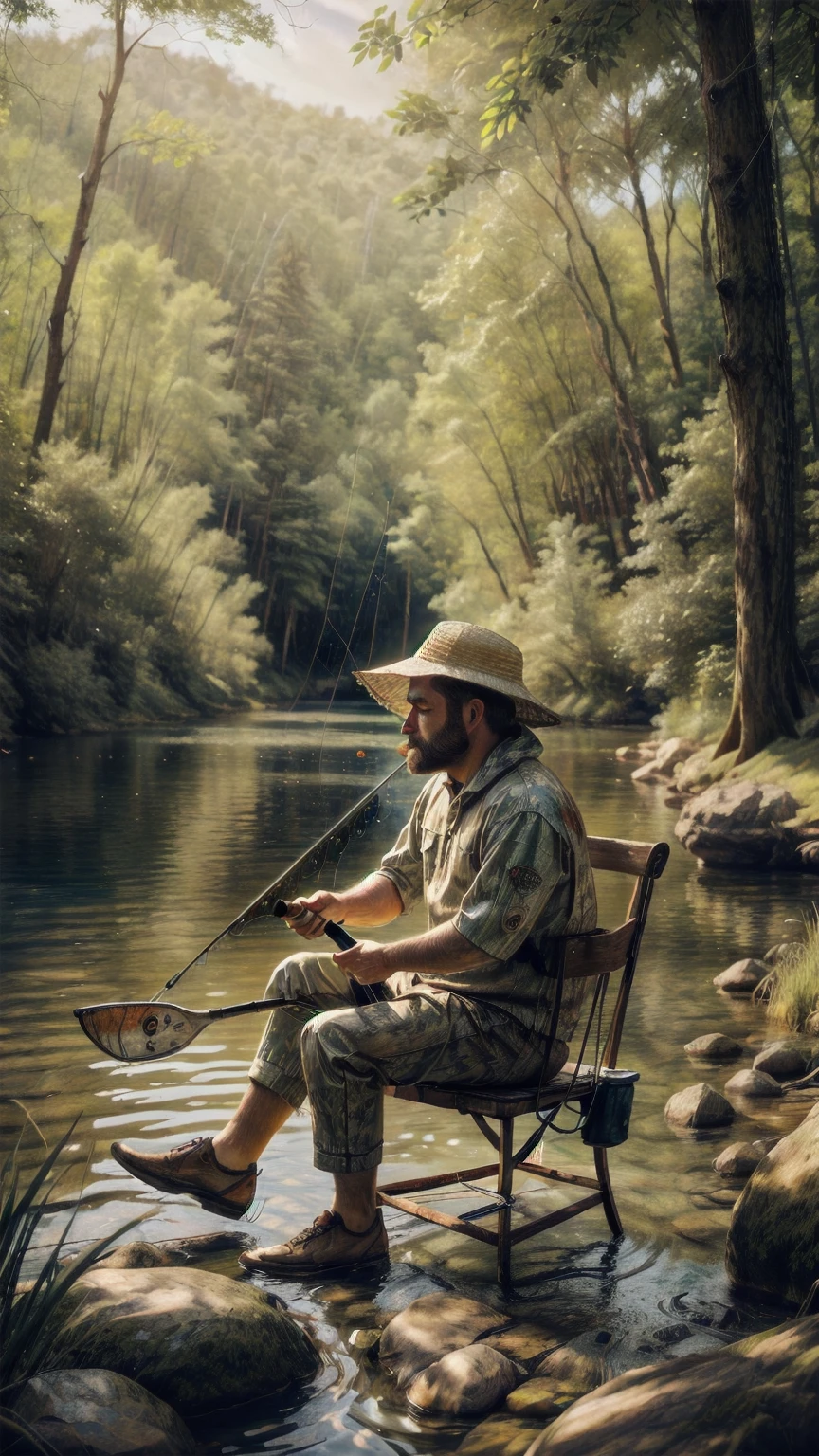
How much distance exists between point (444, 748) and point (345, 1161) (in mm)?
791

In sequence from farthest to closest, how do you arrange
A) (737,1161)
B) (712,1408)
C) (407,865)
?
(737,1161)
(407,865)
(712,1408)

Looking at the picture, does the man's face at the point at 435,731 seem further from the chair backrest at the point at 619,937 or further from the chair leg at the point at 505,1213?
the chair leg at the point at 505,1213

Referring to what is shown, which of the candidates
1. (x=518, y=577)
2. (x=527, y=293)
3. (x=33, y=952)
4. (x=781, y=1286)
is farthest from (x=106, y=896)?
(x=518, y=577)

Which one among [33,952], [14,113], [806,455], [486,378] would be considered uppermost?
[14,113]

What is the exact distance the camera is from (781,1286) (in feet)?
8.71

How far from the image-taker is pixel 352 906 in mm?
3029

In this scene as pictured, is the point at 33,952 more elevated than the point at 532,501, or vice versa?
the point at 532,501

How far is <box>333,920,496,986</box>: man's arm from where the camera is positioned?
270cm

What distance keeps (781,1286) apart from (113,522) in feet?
57.4

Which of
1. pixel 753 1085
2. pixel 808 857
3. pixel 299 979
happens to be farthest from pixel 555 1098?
pixel 808 857

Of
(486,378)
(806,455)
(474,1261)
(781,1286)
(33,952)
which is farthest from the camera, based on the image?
(486,378)

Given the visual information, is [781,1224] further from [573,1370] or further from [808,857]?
[808,857]

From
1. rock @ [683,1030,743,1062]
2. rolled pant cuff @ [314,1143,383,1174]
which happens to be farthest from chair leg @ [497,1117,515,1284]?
rock @ [683,1030,743,1062]

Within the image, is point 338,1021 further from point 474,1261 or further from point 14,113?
point 14,113
